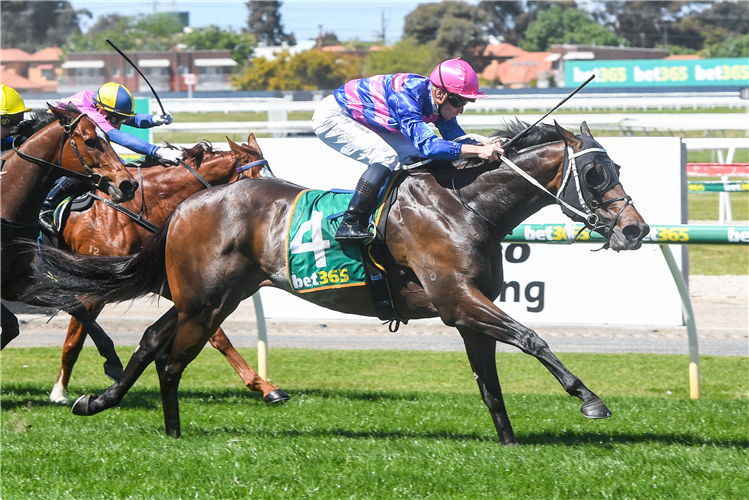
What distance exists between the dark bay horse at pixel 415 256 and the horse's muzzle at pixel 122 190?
31cm

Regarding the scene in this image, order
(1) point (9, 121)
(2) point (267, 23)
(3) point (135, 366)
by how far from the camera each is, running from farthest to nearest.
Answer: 1. (2) point (267, 23)
2. (1) point (9, 121)
3. (3) point (135, 366)

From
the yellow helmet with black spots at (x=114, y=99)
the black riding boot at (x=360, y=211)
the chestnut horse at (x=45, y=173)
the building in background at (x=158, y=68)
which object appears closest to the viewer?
the black riding boot at (x=360, y=211)

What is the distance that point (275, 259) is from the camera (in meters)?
4.93

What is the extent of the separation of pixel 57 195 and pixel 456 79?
121 inches

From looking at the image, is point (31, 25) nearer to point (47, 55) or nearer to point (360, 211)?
point (47, 55)

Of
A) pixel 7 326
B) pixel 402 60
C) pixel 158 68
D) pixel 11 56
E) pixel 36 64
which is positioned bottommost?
pixel 7 326

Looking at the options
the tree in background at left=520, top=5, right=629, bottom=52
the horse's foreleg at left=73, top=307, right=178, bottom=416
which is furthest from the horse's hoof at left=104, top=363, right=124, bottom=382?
the tree in background at left=520, top=5, right=629, bottom=52

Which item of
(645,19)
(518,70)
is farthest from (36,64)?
(645,19)

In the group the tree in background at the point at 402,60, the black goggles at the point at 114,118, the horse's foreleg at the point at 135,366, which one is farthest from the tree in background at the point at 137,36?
the horse's foreleg at the point at 135,366

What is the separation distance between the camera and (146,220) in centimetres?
613

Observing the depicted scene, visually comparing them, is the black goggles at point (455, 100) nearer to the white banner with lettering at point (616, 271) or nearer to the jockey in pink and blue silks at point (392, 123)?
the jockey in pink and blue silks at point (392, 123)

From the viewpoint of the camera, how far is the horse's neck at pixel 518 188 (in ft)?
15.2

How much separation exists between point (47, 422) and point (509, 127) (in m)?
3.11

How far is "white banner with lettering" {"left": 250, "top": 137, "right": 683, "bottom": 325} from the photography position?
7.38m
